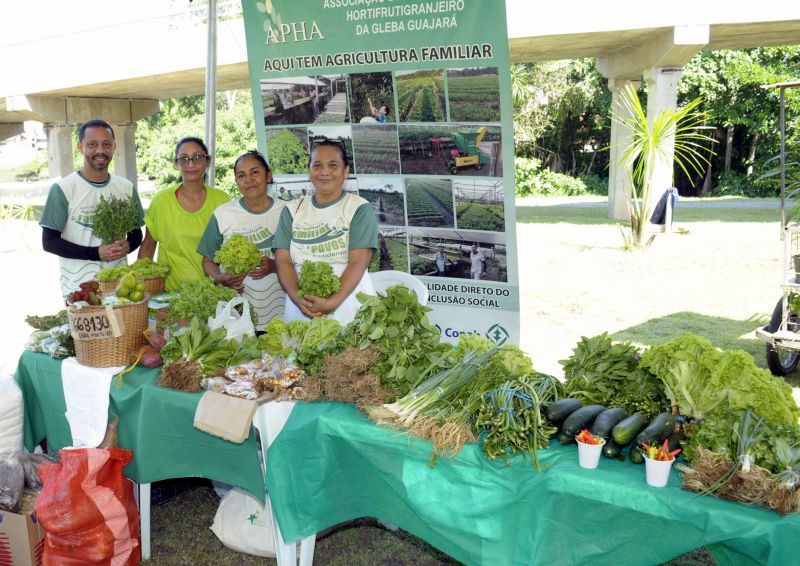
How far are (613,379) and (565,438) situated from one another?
394 mm

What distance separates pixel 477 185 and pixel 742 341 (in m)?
4.72

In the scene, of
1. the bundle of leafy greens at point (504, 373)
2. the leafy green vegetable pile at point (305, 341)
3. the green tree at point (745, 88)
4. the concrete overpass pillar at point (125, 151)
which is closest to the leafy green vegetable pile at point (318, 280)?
the leafy green vegetable pile at point (305, 341)

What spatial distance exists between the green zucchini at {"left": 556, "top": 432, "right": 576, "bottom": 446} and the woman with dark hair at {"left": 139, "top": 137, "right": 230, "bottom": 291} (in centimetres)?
291

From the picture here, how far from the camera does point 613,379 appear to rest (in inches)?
109

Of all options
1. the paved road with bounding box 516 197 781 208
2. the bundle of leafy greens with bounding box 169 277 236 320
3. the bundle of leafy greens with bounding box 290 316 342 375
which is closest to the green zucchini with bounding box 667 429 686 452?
the bundle of leafy greens with bounding box 290 316 342 375

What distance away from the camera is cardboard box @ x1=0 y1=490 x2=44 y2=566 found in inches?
131

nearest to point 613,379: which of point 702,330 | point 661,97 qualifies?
point 702,330

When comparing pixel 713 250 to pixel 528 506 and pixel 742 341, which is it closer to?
pixel 742 341

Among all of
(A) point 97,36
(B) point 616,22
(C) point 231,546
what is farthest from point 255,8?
(A) point 97,36

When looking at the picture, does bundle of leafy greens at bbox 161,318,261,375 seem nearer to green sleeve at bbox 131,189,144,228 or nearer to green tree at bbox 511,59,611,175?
green sleeve at bbox 131,189,144,228

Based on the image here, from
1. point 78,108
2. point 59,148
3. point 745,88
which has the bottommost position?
point 59,148

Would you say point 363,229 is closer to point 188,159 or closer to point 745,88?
point 188,159

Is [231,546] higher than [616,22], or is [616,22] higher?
[616,22]

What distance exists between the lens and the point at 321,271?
12.8 feet
